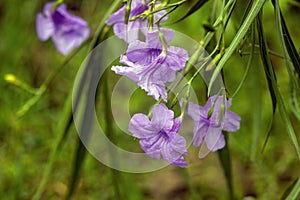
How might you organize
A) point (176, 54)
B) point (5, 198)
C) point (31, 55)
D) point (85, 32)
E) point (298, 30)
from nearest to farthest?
point (176, 54) → point (85, 32) → point (5, 198) → point (298, 30) → point (31, 55)

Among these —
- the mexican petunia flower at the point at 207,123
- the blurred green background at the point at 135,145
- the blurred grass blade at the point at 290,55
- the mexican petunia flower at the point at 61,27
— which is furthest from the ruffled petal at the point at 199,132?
the blurred green background at the point at 135,145

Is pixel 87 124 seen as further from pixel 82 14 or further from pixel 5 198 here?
pixel 82 14

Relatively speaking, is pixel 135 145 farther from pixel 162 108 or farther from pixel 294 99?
pixel 162 108

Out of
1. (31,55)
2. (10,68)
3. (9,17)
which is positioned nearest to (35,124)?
(10,68)

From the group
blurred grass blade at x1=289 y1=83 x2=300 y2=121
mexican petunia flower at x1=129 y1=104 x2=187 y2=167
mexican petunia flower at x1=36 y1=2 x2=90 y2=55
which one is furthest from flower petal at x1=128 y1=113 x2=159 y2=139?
mexican petunia flower at x1=36 y1=2 x2=90 y2=55

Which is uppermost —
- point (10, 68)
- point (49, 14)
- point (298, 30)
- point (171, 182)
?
point (49, 14)

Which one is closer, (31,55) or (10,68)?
(10,68)

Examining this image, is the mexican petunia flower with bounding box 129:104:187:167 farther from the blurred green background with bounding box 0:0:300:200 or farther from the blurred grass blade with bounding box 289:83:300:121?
the blurred green background with bounding box 0:0:300:200
